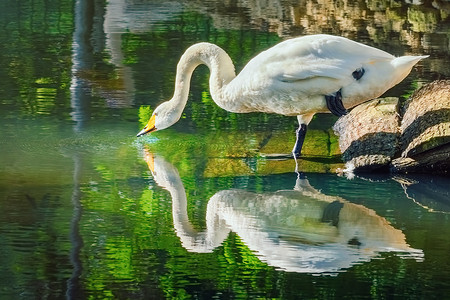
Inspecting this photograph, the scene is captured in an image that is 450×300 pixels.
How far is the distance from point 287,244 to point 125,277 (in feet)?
3.90

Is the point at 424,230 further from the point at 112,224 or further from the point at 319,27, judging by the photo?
the point at 319,27

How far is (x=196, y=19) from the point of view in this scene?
15891 mm

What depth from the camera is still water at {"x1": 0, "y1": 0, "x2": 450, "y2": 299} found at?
6395 mm

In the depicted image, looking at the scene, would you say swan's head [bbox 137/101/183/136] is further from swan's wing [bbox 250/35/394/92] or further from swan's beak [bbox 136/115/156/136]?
swan's wing [bbox 250/35/394/92]

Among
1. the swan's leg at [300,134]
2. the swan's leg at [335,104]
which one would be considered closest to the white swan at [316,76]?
the swan's leg at [335,104]

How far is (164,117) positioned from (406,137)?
2.05 m

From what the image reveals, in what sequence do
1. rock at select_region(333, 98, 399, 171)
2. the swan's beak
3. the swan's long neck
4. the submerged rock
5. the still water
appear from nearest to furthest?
1. the still water
2. the submerged rock
3. rock at select_region(333, 98, 399, 171)
4. the swan's long neck
5. the swan's beak

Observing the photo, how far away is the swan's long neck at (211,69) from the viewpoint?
927 cm

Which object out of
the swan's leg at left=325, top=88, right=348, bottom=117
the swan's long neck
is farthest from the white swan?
the swan's long neck

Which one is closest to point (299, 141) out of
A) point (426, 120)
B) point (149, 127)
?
point (426, 120)

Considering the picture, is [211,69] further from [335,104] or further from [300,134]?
[335,104]

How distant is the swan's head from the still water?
0.19 metres

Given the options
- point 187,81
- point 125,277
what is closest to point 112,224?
point 125,277

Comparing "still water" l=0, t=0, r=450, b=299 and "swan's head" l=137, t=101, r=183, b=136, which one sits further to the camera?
"swan's head" l=137, t=101, r=183, b=136
